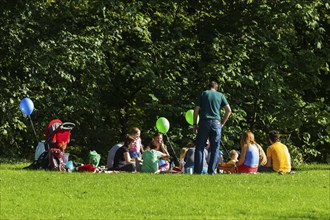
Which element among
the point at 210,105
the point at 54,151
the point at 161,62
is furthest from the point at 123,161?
the point at 161,62

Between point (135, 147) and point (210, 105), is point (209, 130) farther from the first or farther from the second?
point (135, 147)

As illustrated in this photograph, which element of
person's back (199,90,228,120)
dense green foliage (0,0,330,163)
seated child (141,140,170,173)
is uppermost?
dense green foliage (0,0,330,163)

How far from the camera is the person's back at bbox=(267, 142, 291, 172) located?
72.7 feet

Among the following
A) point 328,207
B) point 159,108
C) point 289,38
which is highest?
point 289,38

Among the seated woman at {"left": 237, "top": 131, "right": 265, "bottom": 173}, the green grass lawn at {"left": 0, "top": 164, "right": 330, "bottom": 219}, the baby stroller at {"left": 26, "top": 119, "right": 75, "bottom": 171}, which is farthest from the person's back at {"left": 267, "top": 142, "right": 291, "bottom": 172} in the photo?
the baby stroller at {"left": 26, "top": 119, "right": 75, "bottom": 171}

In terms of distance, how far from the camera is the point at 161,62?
106ft

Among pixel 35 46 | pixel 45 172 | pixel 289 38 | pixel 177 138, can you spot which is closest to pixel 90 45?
pixel 35 46

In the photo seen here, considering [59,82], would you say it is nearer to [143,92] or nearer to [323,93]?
[143,92]

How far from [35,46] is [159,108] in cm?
425

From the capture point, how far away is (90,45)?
30.6m

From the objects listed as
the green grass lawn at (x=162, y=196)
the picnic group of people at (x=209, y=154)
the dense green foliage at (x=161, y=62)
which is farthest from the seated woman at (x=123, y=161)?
the dense green foliage at (x=161, y=62)

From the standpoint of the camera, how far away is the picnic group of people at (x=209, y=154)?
70.6ft

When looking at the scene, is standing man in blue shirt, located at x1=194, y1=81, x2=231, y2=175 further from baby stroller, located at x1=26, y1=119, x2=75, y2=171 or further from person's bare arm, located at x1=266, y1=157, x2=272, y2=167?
baby stroller, located at x1=26, y1=119, x2=75, y2=171

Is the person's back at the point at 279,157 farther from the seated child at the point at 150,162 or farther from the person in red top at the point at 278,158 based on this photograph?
the seated child at the point at 150,162
